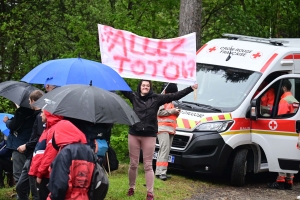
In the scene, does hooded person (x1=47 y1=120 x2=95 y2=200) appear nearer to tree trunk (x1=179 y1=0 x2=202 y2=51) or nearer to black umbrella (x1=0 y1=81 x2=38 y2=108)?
black umbrella (x1=0 y1=81 x2=38 y2=108)

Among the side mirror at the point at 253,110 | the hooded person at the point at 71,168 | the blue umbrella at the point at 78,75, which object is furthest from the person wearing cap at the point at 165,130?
the hooded person at the point at 71,168

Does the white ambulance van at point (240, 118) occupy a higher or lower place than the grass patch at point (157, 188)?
higher

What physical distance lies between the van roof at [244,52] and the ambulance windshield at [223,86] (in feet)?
0.41

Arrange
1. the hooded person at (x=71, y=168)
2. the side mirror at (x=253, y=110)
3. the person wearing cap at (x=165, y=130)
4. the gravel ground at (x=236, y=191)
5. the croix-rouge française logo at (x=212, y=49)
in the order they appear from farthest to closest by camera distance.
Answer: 1. the croix-rouge française logo at (x=212, y=49)
2. the side mirror at (x=253, y=110)
3. the person wearing cap at (x=165, y=130)
4. the gravel ground at (x=236, y=191)
5. the hooded person at (x=71, y=168)

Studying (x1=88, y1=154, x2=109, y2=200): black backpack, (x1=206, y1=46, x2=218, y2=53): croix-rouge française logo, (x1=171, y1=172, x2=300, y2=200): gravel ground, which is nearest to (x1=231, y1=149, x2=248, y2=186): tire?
(x1=171, y1=172, x2=300, y2=200): gravel ground

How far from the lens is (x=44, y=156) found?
5.73m

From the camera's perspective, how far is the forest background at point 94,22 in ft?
57.7

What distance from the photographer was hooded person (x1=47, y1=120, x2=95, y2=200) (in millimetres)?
5117

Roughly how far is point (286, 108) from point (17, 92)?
5276 millimetres

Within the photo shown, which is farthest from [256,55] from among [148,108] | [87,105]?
[87,105]

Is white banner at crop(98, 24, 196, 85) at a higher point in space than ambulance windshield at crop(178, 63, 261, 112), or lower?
higher

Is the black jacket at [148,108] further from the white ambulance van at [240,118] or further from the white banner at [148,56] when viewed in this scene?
the white ambulance van at [240,118]

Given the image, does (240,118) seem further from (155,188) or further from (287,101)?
(155,188)

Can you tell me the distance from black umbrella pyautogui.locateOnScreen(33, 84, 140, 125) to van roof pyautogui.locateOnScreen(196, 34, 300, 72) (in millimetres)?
5453
